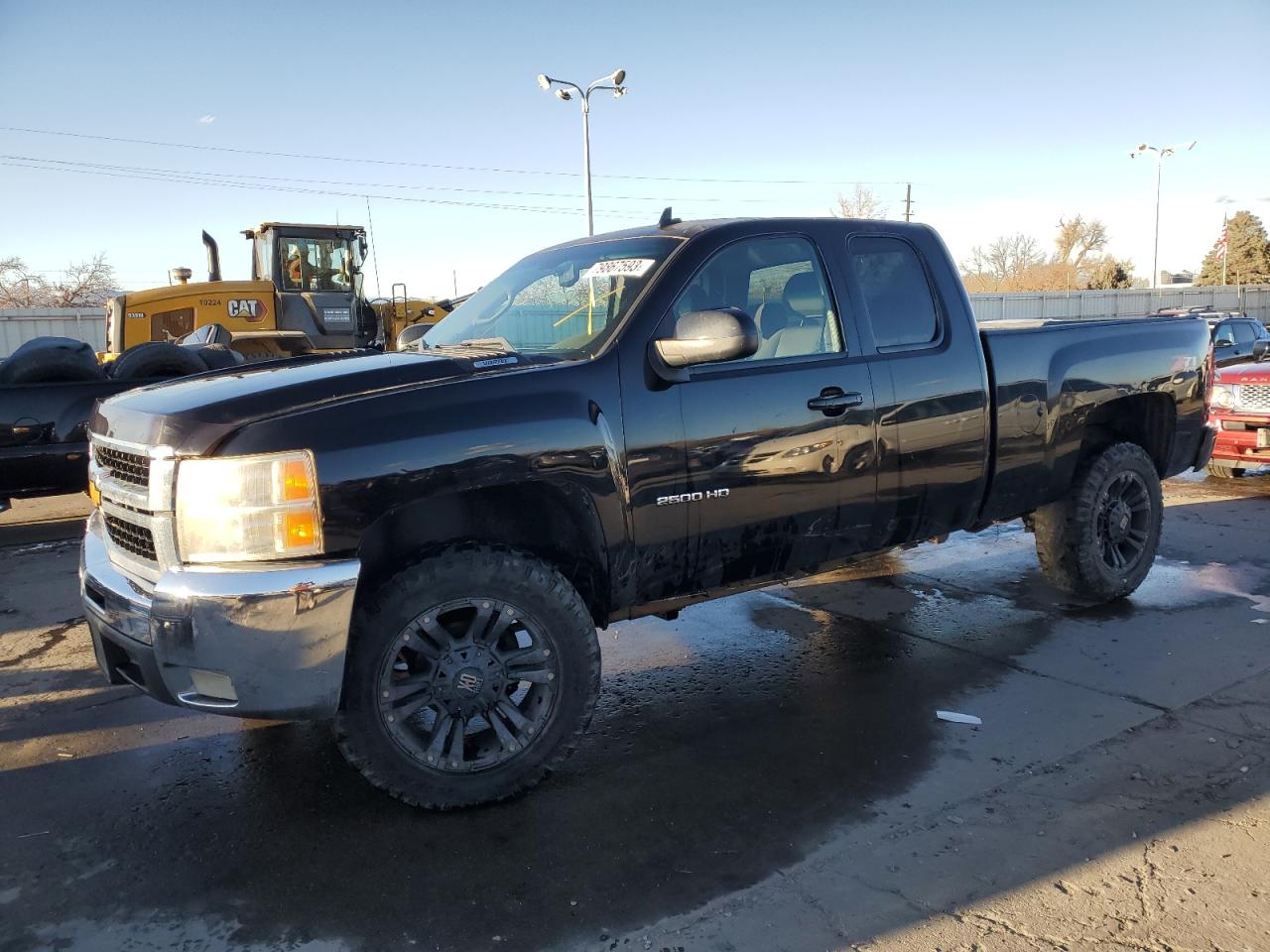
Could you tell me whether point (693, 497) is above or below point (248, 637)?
above

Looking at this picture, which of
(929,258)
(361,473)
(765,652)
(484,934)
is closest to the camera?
(484,934)

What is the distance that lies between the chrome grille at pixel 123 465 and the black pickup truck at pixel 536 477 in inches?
0.8

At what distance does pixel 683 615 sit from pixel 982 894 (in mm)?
2912

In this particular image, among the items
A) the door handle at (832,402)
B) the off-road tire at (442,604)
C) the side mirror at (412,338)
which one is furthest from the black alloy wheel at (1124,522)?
the side mirror at (412,338)

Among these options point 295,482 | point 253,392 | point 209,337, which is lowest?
point 295,482

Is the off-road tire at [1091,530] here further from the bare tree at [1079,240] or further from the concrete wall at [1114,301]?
the bare tree at [1079,240]

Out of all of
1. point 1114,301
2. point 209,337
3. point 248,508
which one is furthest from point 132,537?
point 1114,301

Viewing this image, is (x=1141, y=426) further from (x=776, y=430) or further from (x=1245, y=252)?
(x=1245, y=252)

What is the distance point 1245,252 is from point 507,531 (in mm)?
74417

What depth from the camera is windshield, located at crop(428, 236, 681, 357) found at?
12.3 ft

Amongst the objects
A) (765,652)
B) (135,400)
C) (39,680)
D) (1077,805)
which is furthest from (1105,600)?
(39,680)

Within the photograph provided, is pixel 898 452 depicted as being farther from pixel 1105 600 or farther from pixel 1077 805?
pixel 1105 600

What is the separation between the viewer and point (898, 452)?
4199 millimetres

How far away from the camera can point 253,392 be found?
123 inches
